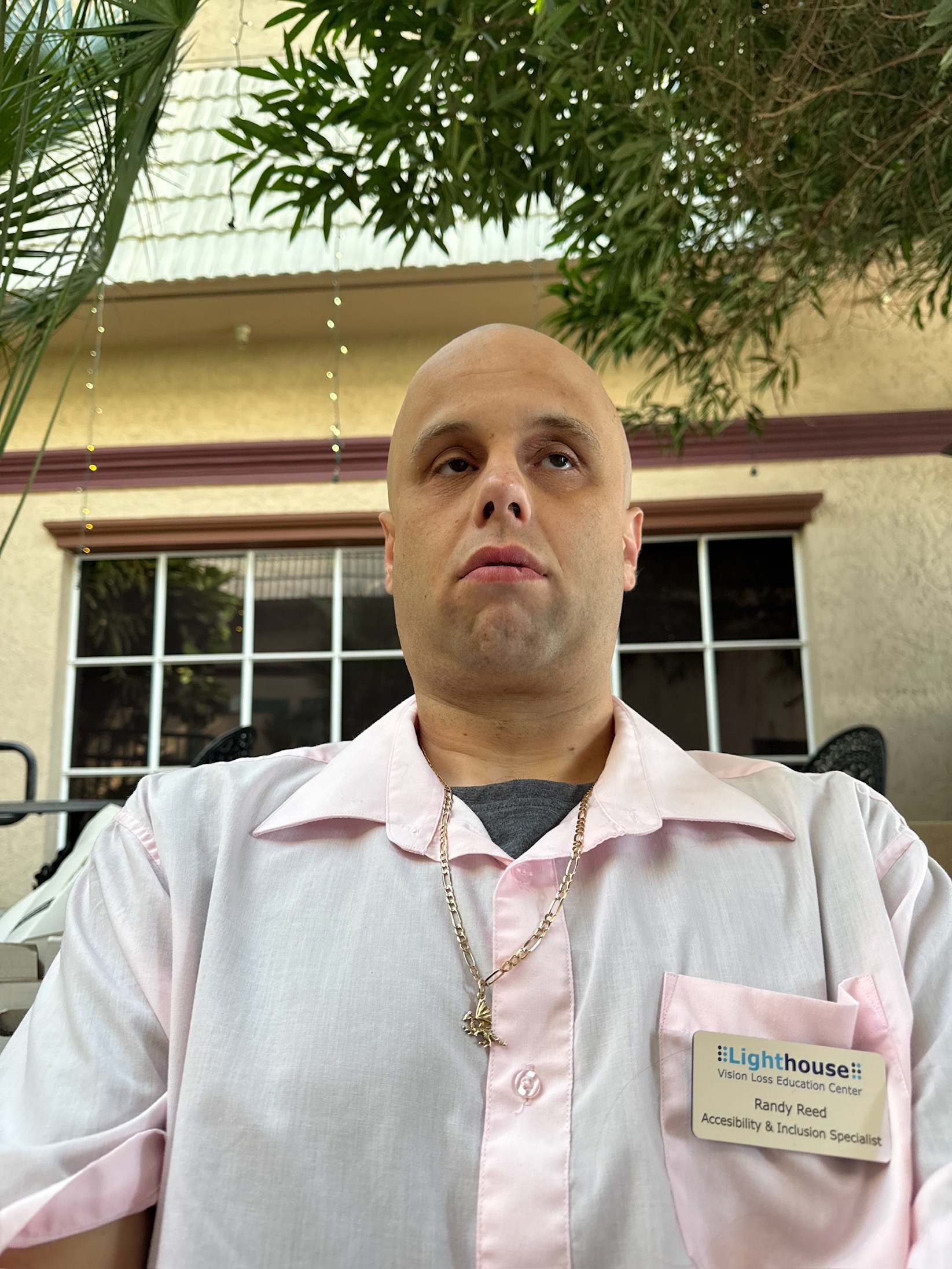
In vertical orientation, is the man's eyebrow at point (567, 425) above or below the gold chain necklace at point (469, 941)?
above

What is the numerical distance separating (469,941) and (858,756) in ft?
8.11

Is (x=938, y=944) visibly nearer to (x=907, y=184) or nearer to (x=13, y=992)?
(x=13, y=992)

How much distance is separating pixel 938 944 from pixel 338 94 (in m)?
5.16

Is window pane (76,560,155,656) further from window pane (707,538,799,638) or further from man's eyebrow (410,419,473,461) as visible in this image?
man's eyebrow (410,419,473,461)

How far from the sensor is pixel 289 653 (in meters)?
5.42

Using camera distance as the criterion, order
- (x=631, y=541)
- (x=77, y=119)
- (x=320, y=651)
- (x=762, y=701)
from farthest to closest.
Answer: (x=320, y=651) < (x=762, y=701) < (x=631, y=541) < (x=77, y=119)

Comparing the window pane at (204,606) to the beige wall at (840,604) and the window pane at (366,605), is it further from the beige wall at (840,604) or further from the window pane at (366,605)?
the window pane at (366,605)

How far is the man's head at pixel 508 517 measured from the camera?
1.27 meters

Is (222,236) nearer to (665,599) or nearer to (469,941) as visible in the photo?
(665,599)

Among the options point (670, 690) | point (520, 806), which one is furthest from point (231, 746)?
point (520, 806)

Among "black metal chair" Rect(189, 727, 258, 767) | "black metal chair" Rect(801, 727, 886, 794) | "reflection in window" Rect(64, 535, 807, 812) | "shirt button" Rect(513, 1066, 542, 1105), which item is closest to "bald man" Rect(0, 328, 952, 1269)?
"shirt button" Rect(513, 1066, 542, 1105)

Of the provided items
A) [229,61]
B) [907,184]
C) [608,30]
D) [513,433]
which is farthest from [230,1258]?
[229,61]

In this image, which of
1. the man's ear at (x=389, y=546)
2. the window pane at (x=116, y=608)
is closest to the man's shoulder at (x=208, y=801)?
the man's ear at (x=389, y=546)

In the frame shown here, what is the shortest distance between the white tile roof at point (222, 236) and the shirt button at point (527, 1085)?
4341 millimetres
